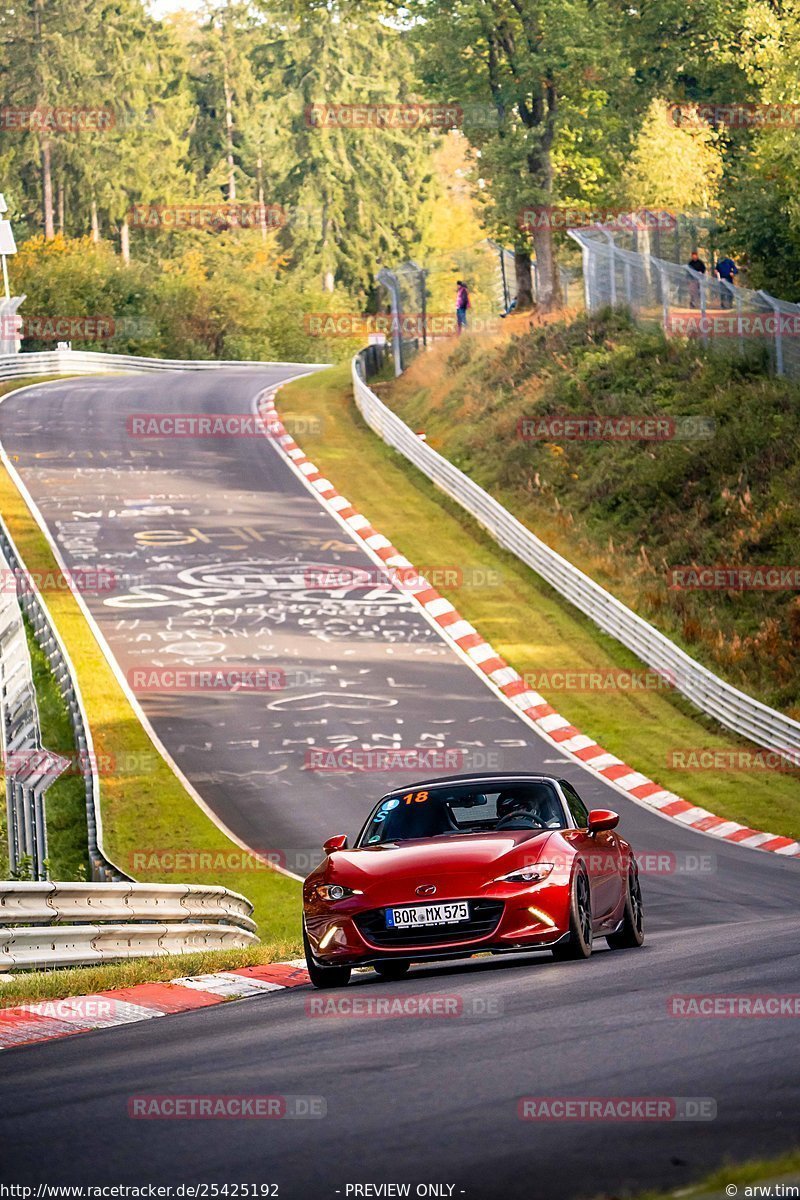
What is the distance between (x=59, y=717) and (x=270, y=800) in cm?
511

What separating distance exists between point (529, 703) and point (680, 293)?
601 inches

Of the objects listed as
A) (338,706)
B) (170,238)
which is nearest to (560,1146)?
(338,706)

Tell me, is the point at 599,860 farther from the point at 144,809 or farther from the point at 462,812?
the point at 144,809

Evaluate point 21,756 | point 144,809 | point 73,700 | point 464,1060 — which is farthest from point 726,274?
point 464,1060

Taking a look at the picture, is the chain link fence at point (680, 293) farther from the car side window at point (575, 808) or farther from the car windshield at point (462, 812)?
the car windshield at point (462, 812)

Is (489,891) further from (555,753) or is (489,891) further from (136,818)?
(555,753)

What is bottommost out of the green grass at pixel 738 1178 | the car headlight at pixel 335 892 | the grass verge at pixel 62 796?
the grass verge at pixel 62 796

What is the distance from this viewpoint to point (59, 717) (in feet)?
90.0

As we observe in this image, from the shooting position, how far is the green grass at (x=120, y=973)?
1115 centimetres

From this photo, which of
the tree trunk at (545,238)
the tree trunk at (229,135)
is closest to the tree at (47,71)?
the tree trunk at (229,135)

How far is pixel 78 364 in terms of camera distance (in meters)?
67.0

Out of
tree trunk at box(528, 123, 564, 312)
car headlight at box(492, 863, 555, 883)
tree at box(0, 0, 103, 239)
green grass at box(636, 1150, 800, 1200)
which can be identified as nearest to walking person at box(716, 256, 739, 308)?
tree trunk at box(528, 123, 564, 312)

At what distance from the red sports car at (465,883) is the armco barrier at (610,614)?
1474 cm

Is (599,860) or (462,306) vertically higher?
(462,306)
